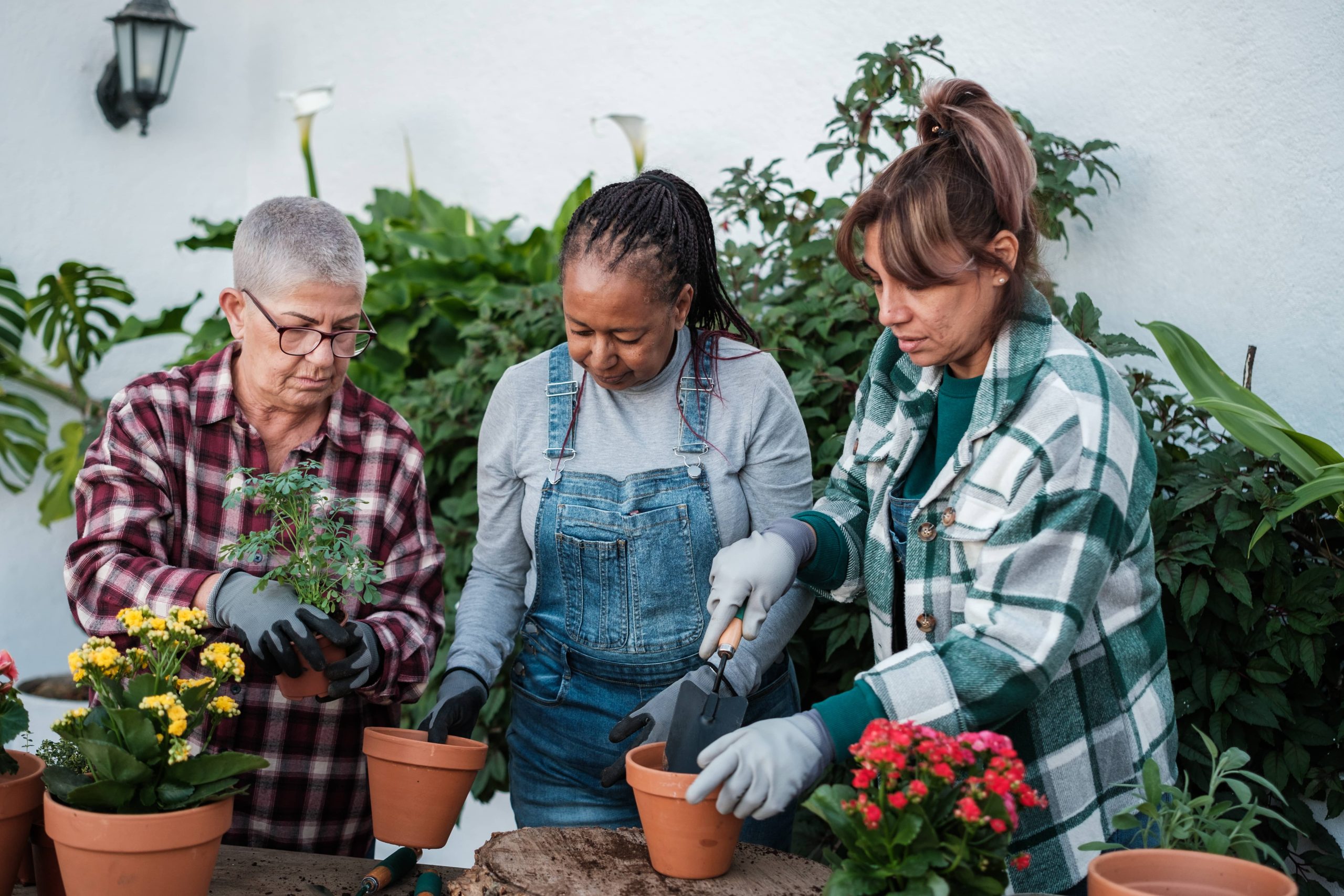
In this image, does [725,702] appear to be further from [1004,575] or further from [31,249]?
[31,249]

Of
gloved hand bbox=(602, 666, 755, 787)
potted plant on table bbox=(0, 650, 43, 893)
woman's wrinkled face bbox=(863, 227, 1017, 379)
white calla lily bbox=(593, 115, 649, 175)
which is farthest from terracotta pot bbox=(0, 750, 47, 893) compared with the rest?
white calla lily bbox=(593, 115, 649, 175)

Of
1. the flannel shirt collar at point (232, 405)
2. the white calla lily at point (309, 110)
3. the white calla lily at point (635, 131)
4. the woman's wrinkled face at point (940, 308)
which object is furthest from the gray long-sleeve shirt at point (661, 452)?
the white calla lily at point (309, 110)

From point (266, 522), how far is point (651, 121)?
2.45 m

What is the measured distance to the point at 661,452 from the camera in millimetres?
1892

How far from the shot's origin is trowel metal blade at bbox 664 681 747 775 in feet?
4.92

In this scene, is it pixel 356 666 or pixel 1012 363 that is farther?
pixel 356 666

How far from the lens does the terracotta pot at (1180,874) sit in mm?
1175

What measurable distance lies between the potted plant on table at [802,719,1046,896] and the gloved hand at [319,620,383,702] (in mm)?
789

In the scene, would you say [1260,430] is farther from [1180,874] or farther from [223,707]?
[223,707]

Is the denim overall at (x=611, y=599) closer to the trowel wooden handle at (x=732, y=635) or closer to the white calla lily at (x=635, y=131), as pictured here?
the trowel wooden handle at (x=732, y=635)

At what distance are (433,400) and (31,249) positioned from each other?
219cm

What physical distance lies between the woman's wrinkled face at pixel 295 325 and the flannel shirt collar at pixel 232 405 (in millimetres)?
49

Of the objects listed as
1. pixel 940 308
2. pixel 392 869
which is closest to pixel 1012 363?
pixel 940 308

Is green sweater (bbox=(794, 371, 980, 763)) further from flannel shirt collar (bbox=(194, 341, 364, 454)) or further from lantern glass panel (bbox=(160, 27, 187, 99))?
lantern glass panel (bbox=(160, 27, 187, 99))
